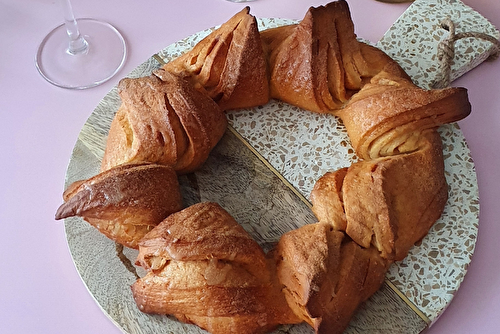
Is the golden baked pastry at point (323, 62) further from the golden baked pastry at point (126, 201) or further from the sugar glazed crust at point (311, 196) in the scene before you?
the golden baked pastry at point (126, 201)

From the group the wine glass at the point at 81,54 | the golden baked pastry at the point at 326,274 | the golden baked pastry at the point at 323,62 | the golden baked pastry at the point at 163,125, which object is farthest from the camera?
the wine glass at the point at 81,54

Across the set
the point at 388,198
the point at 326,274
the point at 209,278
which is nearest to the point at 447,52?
the point at 388,198

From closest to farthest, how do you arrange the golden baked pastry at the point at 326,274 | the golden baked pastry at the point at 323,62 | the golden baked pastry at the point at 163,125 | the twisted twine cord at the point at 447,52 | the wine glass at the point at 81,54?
the golden baked pastry at the point at 326,274 → the golden baked pastry at the point at 163,125 → the golden baked pastry at the point at 323,62 → the twisted twine cord at the point at 447,52 → the wine glass at the point at 81,54

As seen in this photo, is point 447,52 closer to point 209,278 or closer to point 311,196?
point 311,196

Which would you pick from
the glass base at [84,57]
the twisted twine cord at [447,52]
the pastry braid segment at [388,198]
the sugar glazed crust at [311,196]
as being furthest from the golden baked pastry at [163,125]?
the twisted twine cord at [447,52]

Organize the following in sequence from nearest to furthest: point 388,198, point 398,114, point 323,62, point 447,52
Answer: point 388,198, point 398,114, point 323,62, point 447,52

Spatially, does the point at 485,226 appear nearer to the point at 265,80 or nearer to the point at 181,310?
the point at 265,80

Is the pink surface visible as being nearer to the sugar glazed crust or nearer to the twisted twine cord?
the twisted twine cord
